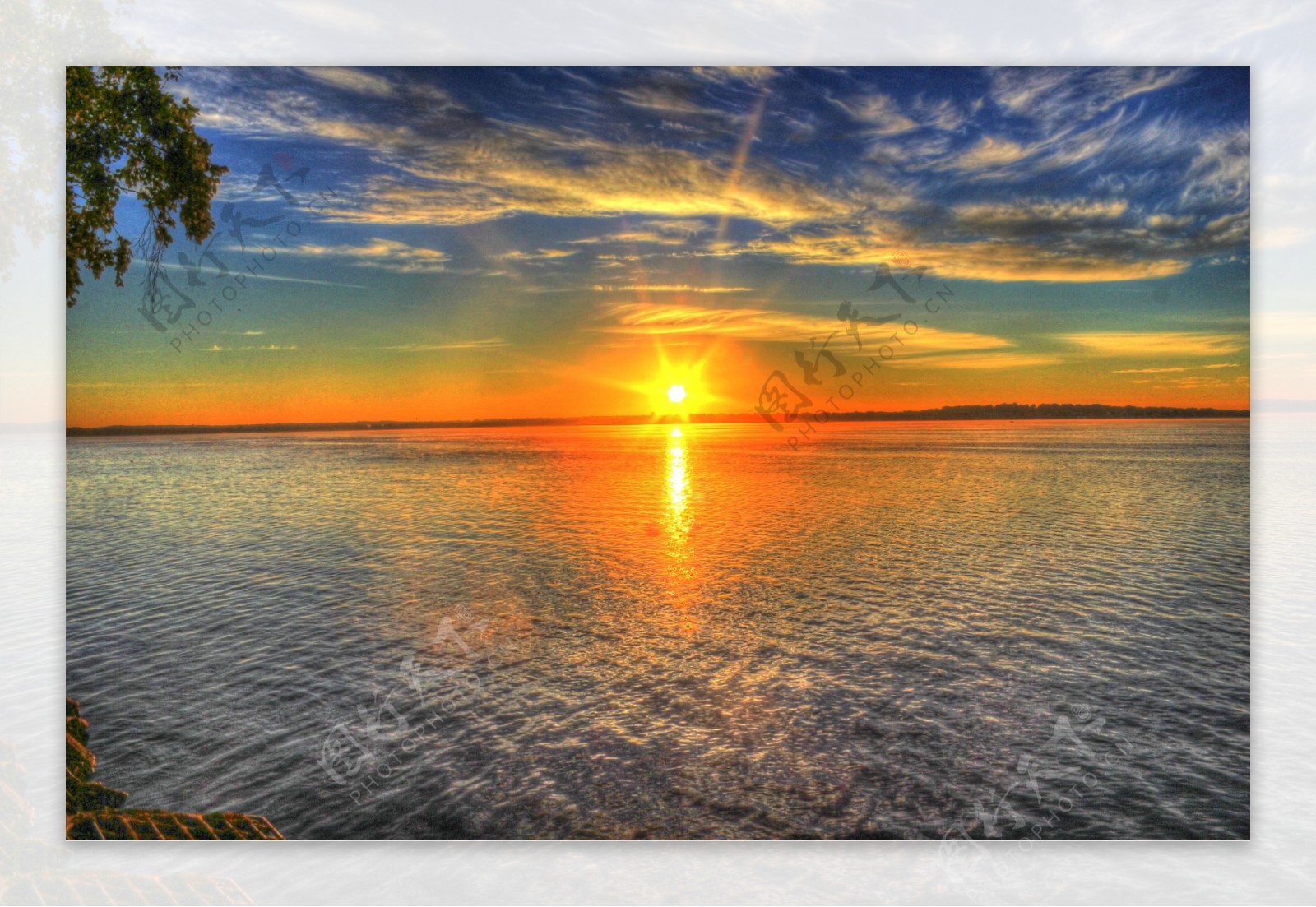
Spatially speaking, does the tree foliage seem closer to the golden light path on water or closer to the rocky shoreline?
the rocky shoreline

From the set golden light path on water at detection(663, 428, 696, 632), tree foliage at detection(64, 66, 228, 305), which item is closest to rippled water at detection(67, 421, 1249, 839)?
golden light path on water at detection(663, 428, 696, 632)

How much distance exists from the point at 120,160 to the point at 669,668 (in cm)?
1230

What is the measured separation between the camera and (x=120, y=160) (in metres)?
9.50

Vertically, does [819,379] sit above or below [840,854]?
above

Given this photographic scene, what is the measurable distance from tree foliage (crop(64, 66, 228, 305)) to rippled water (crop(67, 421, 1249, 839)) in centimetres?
581

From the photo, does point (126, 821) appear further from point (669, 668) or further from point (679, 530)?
point (679, 530)

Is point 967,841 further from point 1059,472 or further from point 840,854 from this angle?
point 1059,472

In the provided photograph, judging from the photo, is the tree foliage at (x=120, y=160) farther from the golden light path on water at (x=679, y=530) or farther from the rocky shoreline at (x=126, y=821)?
the golden light path on water at (x=679, y=530)

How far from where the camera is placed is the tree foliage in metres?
9.16

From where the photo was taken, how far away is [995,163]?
44.8ft

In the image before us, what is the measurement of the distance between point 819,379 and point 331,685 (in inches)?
602

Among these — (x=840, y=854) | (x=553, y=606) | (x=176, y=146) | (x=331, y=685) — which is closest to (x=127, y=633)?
(x=331, y=685)

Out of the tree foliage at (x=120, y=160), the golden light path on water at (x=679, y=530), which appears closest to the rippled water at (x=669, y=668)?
the golden light path on water at (x=679, y=530)

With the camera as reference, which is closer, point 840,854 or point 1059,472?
point 840,854
